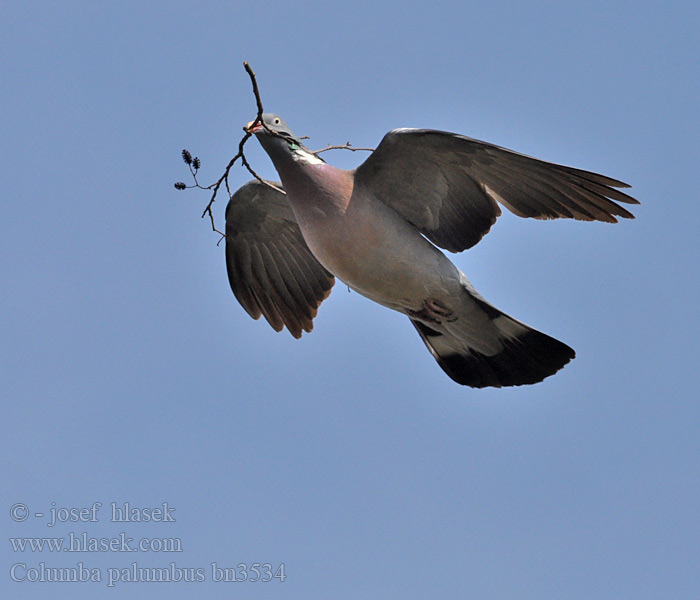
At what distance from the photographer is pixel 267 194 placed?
7.50 meters

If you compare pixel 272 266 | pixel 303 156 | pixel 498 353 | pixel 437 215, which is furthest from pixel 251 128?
pixel 498 353

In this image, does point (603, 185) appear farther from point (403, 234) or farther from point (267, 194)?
point (267, 194)

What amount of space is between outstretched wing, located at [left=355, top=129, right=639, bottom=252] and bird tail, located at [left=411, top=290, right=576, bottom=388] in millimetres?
569

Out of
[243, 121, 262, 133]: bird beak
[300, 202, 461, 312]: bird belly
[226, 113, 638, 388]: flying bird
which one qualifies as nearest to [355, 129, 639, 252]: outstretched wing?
[226, 113, 638, 388]: flying bird

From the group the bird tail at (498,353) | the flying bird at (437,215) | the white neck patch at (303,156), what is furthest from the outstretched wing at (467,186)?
the bird tail at (498,353)

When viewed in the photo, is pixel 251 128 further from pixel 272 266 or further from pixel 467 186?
pixel 272 266

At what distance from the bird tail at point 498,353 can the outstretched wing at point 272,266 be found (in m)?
0.97

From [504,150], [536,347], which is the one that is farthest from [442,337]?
[504,150]

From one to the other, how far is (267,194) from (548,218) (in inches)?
88.0

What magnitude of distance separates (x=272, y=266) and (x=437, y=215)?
1.70 m

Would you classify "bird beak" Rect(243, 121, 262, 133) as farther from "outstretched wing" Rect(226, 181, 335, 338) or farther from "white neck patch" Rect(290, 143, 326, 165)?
"outstretched wing" Rect(226, 181, 335, 338)

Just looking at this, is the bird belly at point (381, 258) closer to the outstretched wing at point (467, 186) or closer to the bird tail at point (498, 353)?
the outstretched wing at point (467, 186)

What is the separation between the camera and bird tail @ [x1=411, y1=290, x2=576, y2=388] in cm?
694

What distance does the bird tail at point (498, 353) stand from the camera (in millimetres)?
6938
